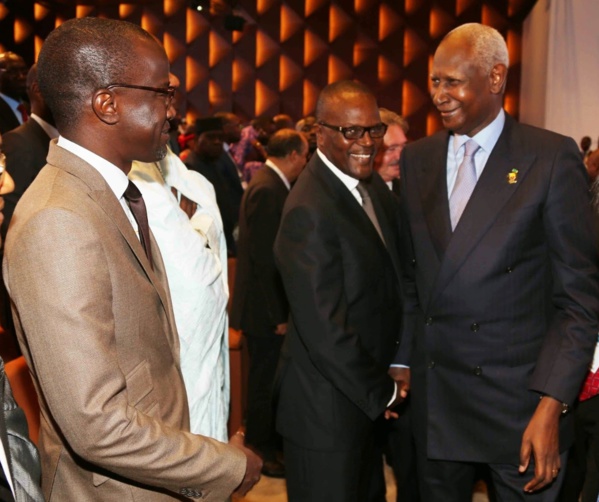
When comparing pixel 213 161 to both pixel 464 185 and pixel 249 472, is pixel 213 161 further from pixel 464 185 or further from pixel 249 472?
pixel 249 472

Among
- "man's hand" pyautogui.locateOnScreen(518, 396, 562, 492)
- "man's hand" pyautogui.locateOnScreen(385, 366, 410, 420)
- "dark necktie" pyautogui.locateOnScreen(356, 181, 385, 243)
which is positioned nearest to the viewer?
"man's hand" pyautogui.locateOnScreen(518, 396, 562, 492)

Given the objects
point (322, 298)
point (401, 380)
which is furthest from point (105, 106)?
point (401, 380)

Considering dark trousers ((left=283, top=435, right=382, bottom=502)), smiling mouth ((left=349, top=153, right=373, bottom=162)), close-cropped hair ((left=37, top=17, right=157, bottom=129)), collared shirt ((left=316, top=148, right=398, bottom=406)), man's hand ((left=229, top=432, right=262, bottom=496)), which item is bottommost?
dark trousers ((left=283, top=435, right=382, bottom=502))

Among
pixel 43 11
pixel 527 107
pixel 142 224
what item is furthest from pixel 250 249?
pixel 43 11

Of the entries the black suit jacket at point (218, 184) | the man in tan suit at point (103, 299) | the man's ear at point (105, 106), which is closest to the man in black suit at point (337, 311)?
the man in tan suit at point (103, 299)

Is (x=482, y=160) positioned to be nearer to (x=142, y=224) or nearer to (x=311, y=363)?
(x=311, y=363)

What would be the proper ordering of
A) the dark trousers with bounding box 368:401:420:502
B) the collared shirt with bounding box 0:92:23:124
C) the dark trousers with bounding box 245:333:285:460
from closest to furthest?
the dark trousers with bounding box 368:401:420:502, the dark trousers with bounding box 245:333:285:460, the collared shirt with bounding box 0:92:23:124

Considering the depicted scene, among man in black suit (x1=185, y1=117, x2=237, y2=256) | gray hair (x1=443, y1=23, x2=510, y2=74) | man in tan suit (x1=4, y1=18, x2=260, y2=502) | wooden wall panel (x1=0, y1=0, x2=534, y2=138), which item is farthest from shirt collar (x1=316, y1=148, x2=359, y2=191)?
wooden wall panel (x1=0, y1=0, x2=534, y2=138)

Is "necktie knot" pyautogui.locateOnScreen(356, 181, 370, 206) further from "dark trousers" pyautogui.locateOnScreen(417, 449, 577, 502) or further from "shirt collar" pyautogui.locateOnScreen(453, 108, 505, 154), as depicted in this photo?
"dark trousers" pyautogui.locateOnScreen(417, 449, 577, 502)

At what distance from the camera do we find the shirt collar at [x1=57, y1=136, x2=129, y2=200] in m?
1.47

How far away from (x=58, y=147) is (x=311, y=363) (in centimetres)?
122

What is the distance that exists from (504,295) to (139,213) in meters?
1.05

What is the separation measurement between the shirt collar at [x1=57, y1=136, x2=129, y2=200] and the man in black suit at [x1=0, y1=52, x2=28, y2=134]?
3.03 meters

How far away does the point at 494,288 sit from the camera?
2070 mm
